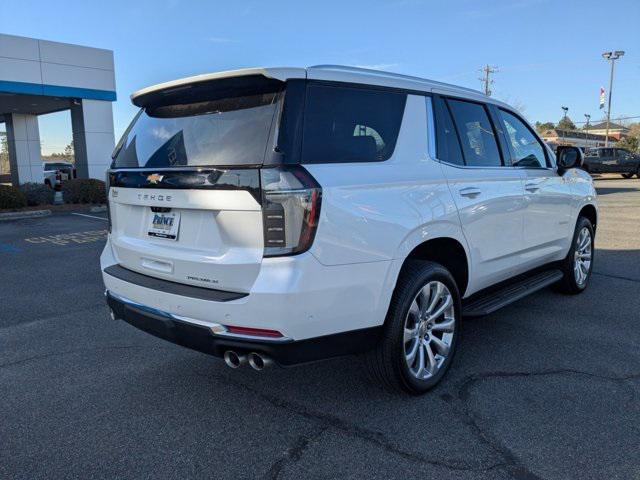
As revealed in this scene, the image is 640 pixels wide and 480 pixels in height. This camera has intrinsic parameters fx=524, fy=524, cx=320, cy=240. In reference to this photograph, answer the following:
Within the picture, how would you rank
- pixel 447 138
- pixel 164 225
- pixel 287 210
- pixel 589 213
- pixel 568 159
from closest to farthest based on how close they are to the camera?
1. pixel 287 210
2. pixel 164 225
3. pixel 447 138
4. pixel 568 159
5. pixel 589 213

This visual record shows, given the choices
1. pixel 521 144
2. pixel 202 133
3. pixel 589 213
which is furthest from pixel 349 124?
pixel 589 213

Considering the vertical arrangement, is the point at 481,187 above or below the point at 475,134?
below

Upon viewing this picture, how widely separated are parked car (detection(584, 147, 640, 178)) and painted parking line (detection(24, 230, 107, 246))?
29052 mm

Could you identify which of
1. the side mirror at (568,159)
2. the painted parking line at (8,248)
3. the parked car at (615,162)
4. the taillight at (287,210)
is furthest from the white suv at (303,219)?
the parked car at (615,162)

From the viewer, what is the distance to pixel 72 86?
55.7 ft

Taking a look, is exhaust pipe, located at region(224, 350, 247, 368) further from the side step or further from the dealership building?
the dealership building

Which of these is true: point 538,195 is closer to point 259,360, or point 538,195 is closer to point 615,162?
point 259,360

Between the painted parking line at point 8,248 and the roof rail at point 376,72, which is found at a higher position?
the roof rail at point 376,72

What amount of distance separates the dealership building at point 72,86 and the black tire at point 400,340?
54.2ft

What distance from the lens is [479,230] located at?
3770 millimetres

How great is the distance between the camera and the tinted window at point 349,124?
2756 mm

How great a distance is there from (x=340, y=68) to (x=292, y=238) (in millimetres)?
1187

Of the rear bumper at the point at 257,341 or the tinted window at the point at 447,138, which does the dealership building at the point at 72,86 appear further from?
the tinted window at the point at 447,138

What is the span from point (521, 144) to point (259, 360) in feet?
10.5
